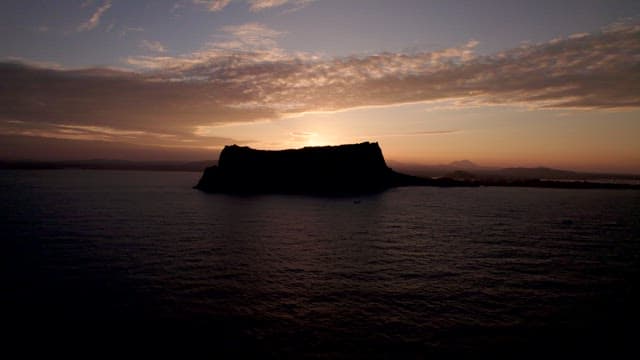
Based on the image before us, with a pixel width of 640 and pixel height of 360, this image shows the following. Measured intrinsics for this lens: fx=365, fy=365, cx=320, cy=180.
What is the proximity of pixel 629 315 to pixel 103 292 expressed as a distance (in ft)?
100

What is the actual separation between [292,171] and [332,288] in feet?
348

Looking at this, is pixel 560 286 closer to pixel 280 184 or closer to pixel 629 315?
pixel 629 315

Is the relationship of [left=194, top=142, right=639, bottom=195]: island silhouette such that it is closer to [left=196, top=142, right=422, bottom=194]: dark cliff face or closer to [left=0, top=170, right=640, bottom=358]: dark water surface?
[left=196, top=142, right=422, bottom=194]: dark cliff face

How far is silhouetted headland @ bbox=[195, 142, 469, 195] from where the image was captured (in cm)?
12544

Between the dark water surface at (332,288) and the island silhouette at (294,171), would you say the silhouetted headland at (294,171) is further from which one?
the dark water surface at (332,288)

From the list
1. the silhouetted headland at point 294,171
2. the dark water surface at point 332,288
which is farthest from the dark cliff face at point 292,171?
the dark water surface at point 332,288

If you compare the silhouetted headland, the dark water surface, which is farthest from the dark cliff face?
the dark water surface

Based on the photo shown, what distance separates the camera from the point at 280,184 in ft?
415

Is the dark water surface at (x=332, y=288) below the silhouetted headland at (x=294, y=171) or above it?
below

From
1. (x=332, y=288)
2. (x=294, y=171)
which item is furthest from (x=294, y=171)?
(x=332, y=288)

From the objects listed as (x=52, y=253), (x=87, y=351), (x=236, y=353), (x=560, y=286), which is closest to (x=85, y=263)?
(x=52, y=253)

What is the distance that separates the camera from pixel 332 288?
78.0 feet

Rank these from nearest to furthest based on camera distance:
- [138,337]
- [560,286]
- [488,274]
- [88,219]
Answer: [138,337] < [560,286] < [488,274] < [88,219]

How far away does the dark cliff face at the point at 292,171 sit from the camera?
12544 cm
